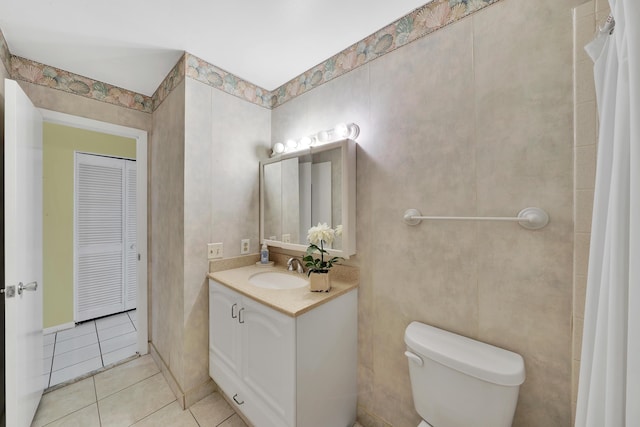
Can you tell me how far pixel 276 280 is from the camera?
1.72 m

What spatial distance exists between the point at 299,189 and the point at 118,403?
189 cm

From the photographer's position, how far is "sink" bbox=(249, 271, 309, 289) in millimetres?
1628

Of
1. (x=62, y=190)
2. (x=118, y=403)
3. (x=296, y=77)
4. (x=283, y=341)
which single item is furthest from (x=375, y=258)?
(x=62, y=190)

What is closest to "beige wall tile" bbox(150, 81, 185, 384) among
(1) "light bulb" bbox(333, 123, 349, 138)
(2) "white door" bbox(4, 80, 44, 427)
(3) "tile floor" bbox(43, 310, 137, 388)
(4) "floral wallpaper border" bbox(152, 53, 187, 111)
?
(4) "floral wallpaper border" bbox(152, 53, 187, 111)

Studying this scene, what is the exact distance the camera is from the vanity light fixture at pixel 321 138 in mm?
Result: 1478

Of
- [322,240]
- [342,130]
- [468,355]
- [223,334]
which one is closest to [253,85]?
[342,130]

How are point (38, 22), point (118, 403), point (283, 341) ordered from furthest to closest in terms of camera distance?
1. point (118, 403)
2. point (38, 22)
3. point (283, 341)

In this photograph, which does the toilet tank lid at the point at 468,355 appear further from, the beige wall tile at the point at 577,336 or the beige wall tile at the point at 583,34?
the beige wall tile at the point at 583,34

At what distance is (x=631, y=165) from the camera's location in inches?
17.2

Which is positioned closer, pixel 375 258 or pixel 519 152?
pixel 519 152

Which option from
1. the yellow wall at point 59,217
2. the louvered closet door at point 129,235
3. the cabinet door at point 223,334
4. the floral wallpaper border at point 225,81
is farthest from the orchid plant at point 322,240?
the yellow wall at point 59,217

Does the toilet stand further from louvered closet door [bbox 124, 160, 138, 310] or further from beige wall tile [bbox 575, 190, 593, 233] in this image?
louvered closet door [bbox 124, 160, 138, 310]

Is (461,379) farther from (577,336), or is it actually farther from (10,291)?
(10,291)

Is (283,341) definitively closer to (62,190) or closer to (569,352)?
(569,352)
